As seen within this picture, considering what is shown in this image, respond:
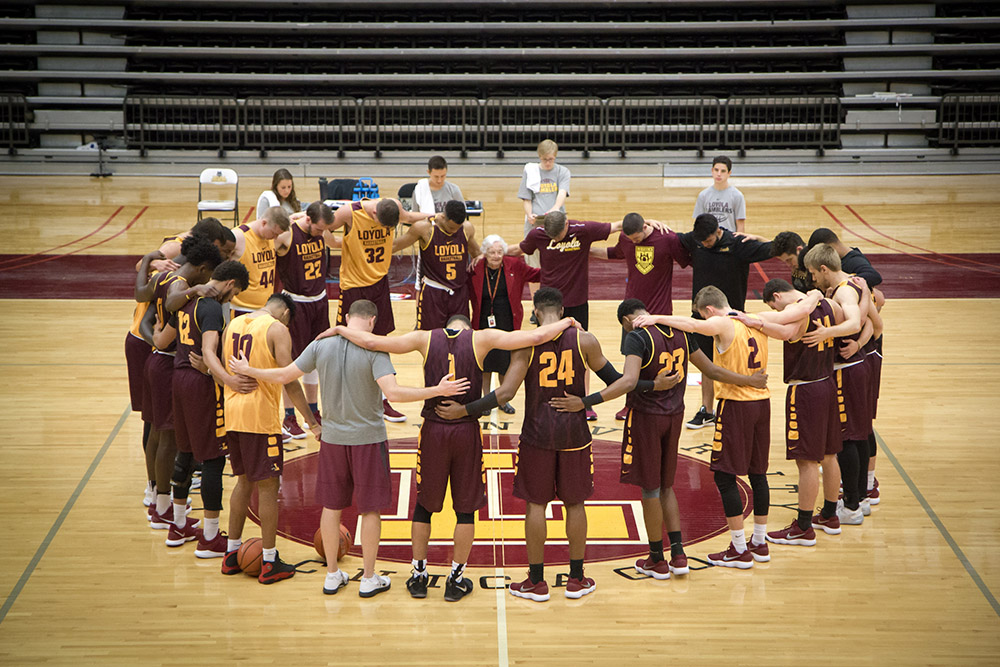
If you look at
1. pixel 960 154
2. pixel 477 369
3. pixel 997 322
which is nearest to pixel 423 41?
pixel 960 154

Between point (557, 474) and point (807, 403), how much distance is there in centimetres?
184

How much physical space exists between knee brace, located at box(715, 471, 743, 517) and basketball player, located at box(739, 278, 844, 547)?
48cm

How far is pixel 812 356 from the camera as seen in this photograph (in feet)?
20.9

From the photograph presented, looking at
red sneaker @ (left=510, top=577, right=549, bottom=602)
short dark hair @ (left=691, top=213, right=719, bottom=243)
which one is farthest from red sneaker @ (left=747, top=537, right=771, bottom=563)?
short dark hair @ (left=691, top=213, right=719, bottom=243)

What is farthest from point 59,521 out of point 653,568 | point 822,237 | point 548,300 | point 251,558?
point 822,237

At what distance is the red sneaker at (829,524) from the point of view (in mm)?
6602

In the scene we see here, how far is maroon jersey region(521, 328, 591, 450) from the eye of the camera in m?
5.59

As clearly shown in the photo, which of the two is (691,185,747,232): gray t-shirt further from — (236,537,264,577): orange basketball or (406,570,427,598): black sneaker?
(236,537,264,577): orange basketball

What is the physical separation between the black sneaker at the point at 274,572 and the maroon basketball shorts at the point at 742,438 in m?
2.70

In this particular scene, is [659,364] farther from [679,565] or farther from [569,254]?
[569,254]

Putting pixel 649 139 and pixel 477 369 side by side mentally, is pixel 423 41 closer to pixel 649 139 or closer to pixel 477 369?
pixel 649 139

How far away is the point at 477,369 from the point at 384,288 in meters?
3.14

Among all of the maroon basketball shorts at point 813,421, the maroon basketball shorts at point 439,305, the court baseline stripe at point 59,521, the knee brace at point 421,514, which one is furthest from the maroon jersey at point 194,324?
the maroon basketball shorts at point 813,421

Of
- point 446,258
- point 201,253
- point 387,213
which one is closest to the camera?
point 201,253
